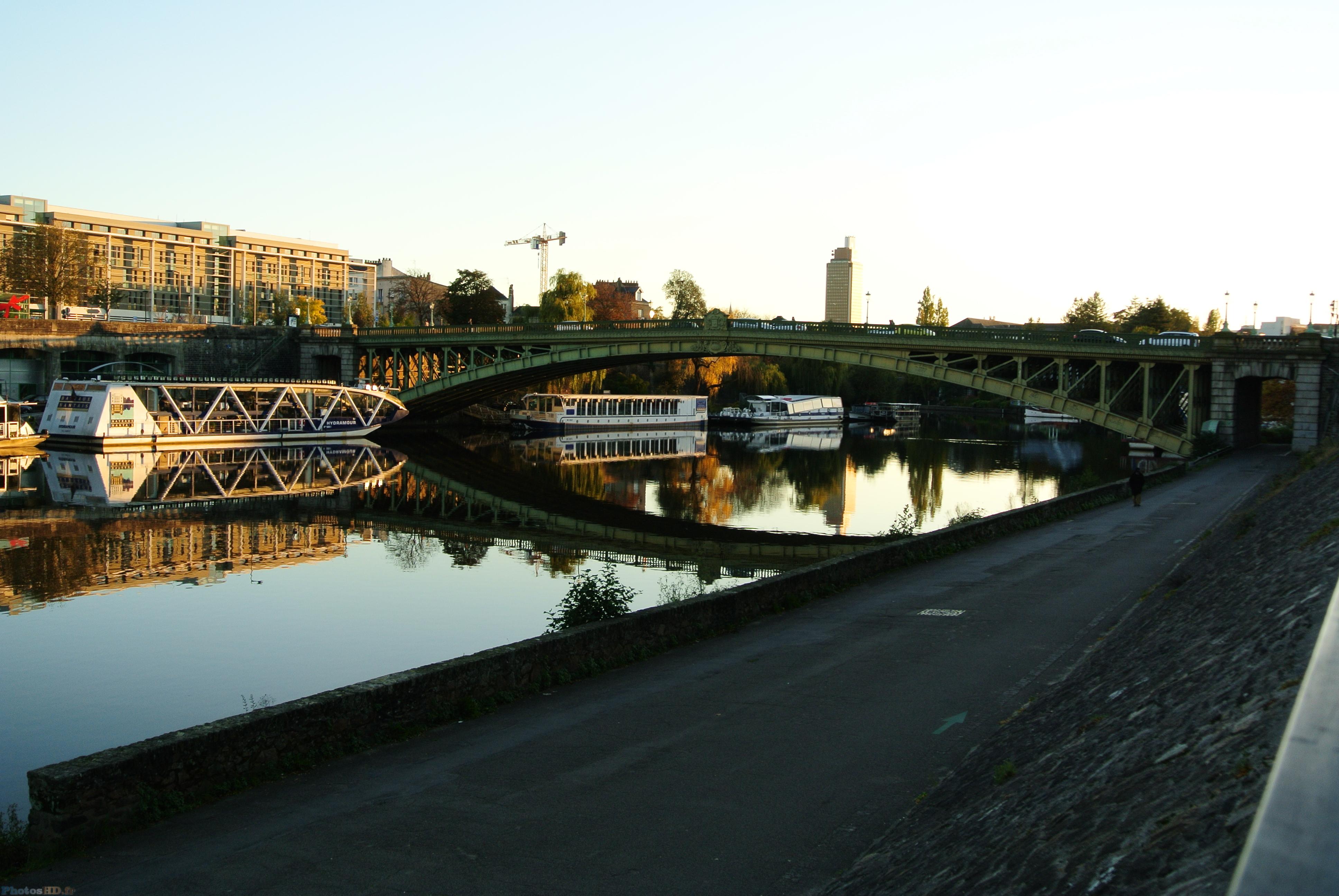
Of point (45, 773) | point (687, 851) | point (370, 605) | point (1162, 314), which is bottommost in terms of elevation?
point (370, 605)

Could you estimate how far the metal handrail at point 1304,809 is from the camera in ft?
5.58

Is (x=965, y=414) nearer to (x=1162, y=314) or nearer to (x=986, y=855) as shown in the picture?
(x=1162, y=314)

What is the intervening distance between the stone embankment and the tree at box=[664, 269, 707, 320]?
114 metres

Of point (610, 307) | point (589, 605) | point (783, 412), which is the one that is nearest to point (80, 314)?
point (610, 307)

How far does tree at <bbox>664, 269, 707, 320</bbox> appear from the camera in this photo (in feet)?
408

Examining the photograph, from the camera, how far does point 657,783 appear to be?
885 cm

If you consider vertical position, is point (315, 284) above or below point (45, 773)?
above

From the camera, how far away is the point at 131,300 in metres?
156

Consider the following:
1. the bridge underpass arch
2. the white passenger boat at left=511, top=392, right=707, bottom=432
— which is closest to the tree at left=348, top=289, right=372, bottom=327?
the white passenger boat at left=511, top=392, right=707, bottom=432

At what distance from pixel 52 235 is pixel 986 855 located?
105 meters

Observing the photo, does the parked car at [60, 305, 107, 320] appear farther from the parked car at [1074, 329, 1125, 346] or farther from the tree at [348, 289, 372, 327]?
the parked car at [1074, 329, 1125, 346]

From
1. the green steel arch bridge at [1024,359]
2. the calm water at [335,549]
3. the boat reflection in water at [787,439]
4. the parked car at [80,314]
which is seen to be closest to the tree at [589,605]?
the calm water at [335,549]

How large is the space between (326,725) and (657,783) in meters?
3.03

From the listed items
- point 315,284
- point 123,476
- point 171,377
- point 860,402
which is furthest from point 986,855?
point 315,284
